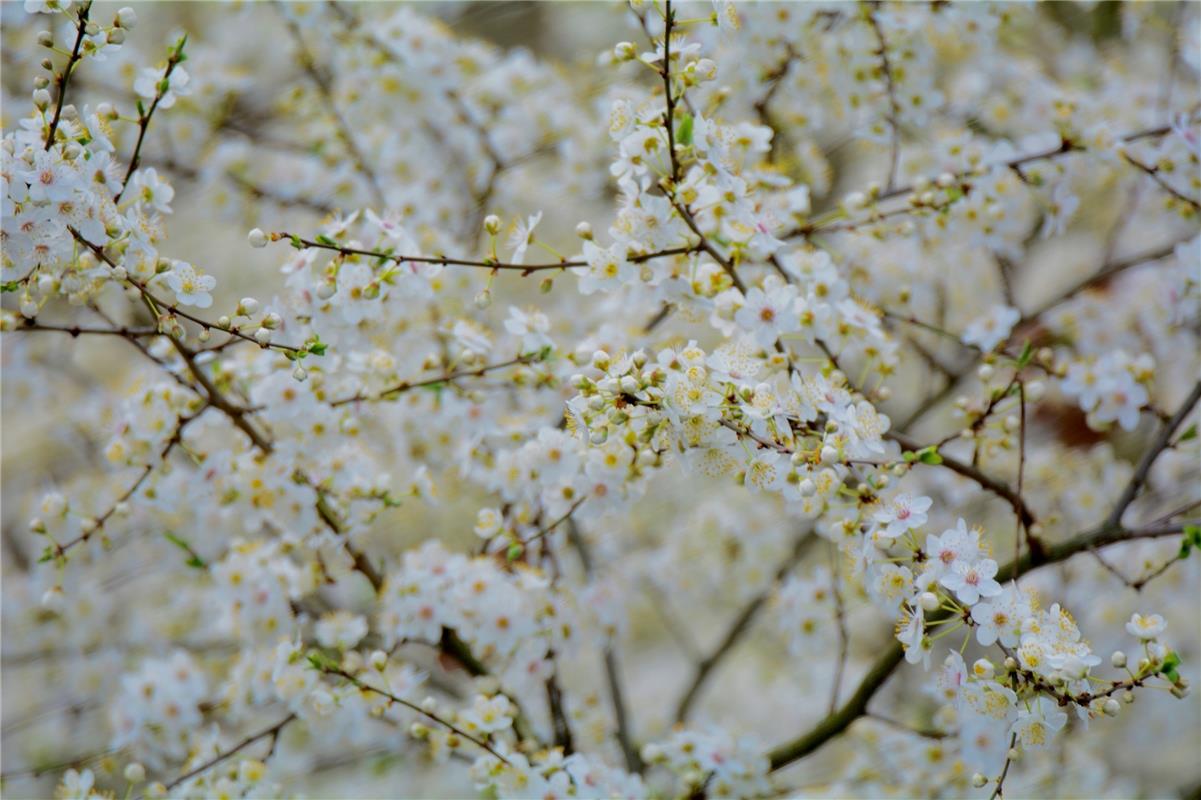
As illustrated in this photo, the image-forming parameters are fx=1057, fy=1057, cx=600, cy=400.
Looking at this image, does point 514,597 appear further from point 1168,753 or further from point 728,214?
point 1168,753

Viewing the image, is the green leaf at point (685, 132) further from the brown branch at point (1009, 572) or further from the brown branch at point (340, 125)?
the brown branch at point (340, 125)

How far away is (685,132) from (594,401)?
424mm

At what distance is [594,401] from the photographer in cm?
136

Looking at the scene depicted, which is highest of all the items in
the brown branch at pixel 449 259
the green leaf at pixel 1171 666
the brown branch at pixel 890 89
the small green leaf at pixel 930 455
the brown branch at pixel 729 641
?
the brown branch at pixel 890 89

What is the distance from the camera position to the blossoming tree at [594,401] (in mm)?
1527

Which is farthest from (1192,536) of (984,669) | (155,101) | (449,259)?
(155,101)

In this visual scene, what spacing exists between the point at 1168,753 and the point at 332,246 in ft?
13.3

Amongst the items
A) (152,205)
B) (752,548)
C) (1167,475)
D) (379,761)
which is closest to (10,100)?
(152,205)

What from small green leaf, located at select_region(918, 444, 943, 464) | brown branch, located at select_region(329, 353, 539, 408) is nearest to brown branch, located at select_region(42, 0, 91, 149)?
brown branch, located at select_region(329, 353, 539, 408)

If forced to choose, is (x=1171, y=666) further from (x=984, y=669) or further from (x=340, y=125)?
(x=340, y=125)

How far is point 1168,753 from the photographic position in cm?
418

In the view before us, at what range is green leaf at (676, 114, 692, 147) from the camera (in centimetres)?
149

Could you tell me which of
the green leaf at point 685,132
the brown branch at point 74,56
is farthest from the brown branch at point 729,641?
the brown branch at point 74,56

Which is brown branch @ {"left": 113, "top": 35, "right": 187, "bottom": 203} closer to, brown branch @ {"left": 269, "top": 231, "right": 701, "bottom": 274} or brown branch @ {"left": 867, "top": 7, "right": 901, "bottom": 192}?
brown branch @ {"left": 269, "top": 231, "right": 701, "bottom": 274}
